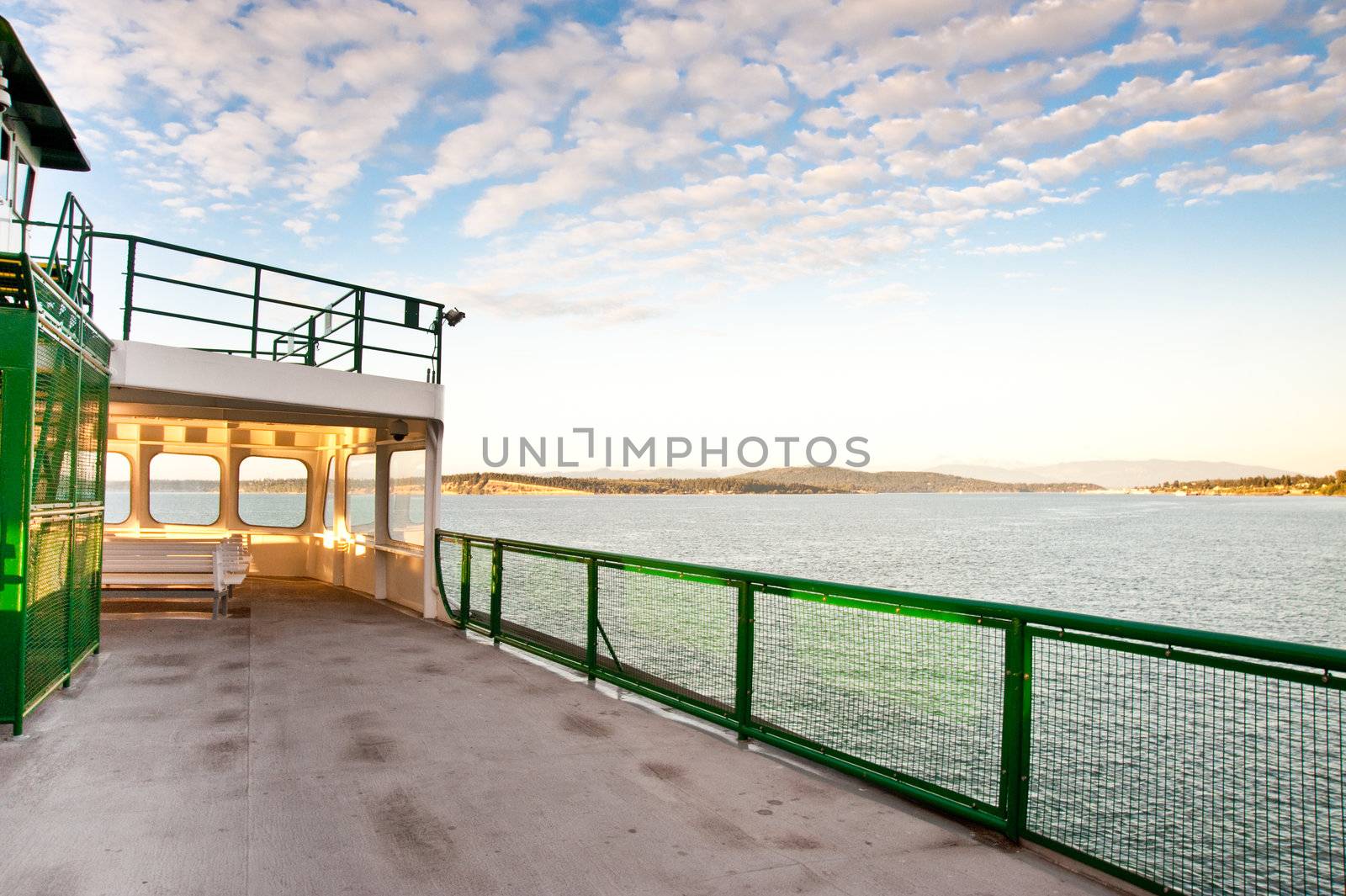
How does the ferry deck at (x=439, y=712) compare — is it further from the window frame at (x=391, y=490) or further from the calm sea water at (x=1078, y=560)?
the calm sea water at (x=1078, y=560)

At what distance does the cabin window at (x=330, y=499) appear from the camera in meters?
14.8

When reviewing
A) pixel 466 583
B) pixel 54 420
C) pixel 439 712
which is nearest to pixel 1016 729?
pixel 439 712

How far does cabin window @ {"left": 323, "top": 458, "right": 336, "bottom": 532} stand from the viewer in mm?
14799

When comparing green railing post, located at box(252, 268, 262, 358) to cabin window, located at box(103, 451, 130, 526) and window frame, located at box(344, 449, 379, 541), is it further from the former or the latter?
cabin window, located at box(103, 451, 130, 526)

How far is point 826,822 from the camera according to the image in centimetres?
433

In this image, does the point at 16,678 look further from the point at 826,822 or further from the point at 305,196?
the point at 305,196

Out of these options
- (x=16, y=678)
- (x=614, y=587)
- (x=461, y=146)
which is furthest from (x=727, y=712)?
(x=461, y=146)

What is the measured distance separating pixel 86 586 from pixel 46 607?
158cm

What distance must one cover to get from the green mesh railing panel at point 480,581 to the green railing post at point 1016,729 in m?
6.23

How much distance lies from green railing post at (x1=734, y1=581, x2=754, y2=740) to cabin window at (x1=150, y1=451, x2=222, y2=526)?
11422 mm

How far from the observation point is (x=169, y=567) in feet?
35.1

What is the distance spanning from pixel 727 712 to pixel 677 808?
163 centimetres

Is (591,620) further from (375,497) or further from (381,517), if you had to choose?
(375,497)

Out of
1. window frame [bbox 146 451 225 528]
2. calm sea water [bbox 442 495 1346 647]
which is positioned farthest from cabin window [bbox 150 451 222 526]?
calm sea water [bbox 442 495 1346 647]
